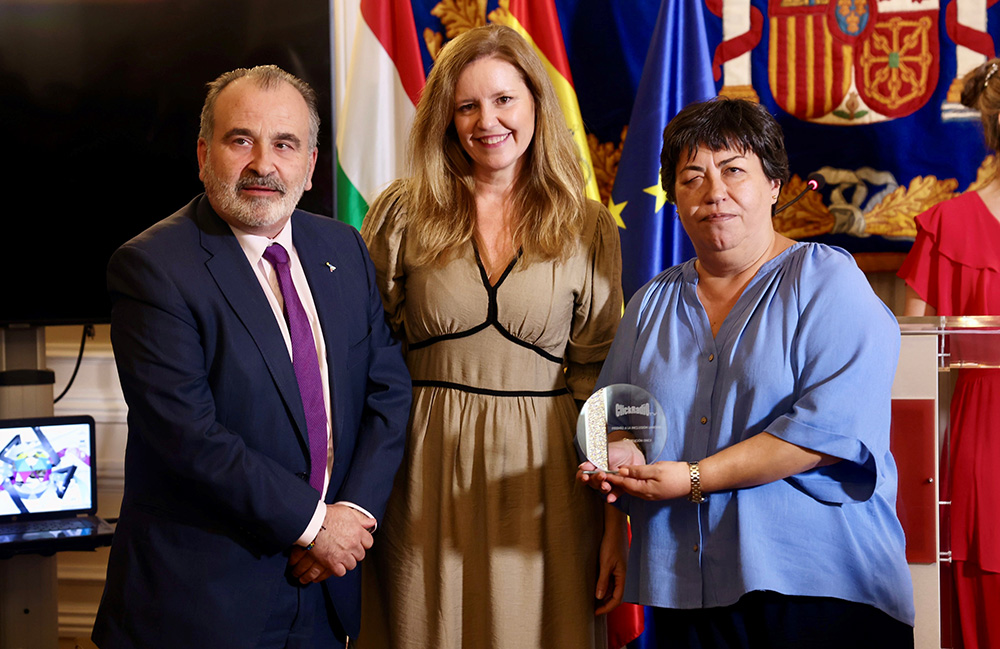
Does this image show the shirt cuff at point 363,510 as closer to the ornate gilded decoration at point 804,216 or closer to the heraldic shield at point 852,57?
the ornate gilded decoration at point 804,216

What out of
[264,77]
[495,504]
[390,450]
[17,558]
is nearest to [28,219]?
[17,558]

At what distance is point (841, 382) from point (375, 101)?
7.32 ft

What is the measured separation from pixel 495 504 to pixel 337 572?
396 millimetres

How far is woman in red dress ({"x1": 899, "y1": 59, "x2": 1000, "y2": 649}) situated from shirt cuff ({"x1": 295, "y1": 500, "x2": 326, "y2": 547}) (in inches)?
55.8

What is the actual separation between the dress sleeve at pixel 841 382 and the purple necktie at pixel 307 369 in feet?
2.73

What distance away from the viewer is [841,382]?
4.82 feet

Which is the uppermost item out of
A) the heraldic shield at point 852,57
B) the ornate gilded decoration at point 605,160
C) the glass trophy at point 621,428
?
the heraldic shield at point 852,57

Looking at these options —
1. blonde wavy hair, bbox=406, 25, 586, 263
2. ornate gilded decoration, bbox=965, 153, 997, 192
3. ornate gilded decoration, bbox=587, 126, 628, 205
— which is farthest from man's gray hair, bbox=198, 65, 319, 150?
ornate gilded decoration, bbox=965, 153, 997, 192

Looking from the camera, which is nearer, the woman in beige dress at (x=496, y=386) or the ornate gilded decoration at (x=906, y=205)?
the woman in beige dress at (x=496, y=386)

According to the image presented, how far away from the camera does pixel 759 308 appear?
159 cm

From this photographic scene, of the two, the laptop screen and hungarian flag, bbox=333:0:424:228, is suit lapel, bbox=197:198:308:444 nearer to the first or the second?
the laptop screen

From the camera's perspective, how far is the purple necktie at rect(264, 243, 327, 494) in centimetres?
169

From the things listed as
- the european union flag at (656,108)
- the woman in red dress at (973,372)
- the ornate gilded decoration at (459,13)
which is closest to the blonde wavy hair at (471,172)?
the european union flag at (656,108)

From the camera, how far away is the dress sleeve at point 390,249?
2051 mm
